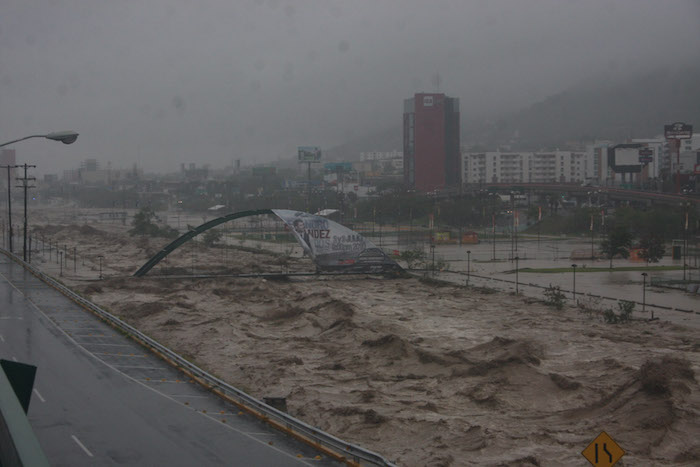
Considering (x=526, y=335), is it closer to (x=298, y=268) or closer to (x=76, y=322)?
(x=76, y=322)

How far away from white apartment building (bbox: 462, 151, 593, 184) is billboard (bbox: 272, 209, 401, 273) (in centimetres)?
12291

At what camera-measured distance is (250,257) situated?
64.3m

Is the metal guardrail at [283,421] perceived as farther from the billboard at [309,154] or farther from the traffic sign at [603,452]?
the billboard at [309,154]

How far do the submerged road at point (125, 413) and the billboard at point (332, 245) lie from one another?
71.8 ft

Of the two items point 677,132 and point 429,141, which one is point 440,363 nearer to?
point 677,132

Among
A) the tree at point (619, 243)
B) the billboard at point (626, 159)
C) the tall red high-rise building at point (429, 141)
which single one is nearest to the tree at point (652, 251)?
the tree at point (619, 243)

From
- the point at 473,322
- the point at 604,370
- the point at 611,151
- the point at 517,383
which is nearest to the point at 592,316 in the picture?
the point at 473,322

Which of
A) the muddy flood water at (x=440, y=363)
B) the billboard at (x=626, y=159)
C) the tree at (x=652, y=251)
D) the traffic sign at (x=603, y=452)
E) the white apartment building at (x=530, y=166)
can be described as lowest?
the muddy flood water at (x=440, y=363)

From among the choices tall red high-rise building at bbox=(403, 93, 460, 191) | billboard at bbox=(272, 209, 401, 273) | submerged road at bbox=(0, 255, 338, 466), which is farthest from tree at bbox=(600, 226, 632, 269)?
tall red high-rise building at bbox=(403, 93, 460, 191)

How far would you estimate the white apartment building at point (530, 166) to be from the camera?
16775 centimetres

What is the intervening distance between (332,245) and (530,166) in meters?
129

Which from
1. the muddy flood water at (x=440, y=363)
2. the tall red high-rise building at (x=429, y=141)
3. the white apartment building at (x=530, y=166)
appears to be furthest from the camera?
the white apartment building at (x=530, y=166)

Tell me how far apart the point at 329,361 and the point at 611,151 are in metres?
102

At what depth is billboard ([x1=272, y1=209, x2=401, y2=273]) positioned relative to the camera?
46.8 metres
